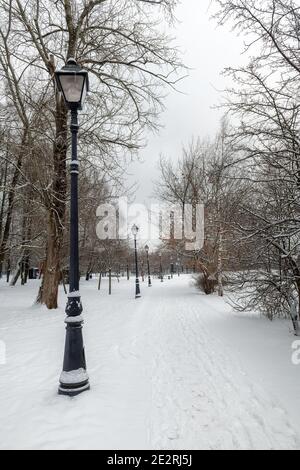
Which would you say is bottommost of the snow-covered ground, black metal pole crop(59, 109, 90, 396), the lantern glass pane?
the snow-covered ground

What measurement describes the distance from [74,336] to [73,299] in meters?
0.54

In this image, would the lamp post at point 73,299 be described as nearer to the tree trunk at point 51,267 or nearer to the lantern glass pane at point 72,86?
the lantern glass pane at point 72,86

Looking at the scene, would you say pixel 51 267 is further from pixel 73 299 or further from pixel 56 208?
pixel 73 299

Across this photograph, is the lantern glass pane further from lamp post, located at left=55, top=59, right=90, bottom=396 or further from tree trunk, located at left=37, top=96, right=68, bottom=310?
tree trunk, located at left=37, top=96, right=68, bottom=310

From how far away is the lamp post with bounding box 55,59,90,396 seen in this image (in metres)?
4.77

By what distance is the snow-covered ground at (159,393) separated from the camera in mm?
3613

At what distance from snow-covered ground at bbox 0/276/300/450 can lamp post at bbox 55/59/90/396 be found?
23 cm

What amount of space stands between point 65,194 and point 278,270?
899cm

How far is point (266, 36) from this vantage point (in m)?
5.89

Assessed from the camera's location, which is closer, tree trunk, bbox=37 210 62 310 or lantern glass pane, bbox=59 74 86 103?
lantern glass pane, bbox=59 74 86 103

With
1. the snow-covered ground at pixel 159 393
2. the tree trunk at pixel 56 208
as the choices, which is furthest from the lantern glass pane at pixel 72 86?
the tree trunk at pixel 56 208

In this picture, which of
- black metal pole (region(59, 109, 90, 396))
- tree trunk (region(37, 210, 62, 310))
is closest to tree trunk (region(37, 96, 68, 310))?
tree trunk (region(37, 210, 62, 310))
